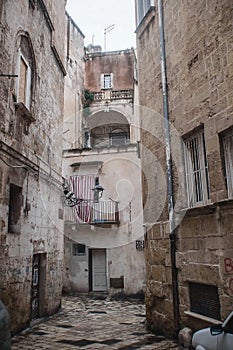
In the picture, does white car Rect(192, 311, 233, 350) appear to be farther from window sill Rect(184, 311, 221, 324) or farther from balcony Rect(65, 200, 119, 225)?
balcony Rect(65, 200, 119, 225)

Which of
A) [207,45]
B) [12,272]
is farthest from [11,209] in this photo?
[207,45]

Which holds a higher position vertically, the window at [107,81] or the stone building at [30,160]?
the window at [107,81]

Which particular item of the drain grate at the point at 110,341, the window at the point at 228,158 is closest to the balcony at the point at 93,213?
the drain grate at the point at 110,341

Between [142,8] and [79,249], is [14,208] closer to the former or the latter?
[142,8]

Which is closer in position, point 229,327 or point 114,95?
point 229,327

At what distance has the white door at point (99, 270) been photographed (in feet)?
50.3

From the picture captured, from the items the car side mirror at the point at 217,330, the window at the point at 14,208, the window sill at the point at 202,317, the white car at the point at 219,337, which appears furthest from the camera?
the window at the point at 14,208

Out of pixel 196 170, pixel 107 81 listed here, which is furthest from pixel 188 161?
pixel 107 81

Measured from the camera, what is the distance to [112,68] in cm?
2322

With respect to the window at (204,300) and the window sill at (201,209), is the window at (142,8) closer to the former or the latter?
the window sill at (201,209)

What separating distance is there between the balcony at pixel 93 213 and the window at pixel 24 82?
7638mm

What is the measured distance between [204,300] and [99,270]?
33.1 ft

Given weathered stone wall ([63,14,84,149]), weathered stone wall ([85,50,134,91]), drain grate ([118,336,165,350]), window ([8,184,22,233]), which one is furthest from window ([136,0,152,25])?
weathered stone wall ([85,50,134,91])

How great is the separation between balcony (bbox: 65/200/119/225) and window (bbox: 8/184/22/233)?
294 inches
